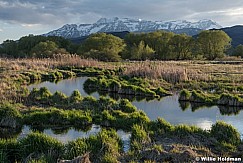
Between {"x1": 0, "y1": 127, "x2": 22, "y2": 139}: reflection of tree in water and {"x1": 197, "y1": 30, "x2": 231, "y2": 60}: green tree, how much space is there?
2480 inches

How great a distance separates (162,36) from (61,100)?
196ft

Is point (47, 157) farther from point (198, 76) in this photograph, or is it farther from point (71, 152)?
point (198, 76)

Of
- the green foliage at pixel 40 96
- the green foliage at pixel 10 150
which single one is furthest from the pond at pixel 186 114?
the green foliage at pixel 10 150

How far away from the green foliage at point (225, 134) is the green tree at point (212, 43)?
6175 cm

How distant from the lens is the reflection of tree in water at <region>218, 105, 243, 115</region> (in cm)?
1877

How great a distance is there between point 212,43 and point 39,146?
6644 centimetres

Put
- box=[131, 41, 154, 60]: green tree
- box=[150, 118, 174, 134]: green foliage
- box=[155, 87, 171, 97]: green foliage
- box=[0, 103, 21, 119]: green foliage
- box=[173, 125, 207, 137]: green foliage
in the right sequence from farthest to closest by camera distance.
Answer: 1. box=[131, 41, 154, 60]: green tree
2. box=[155, 87, 171, 97]: green foliage
3. box=[0, 103, 21, 119]: green foliage
4. box=[150, 118, 174, 134]: green foliage
5. box=[173, 125, 207, 137]: green foliage

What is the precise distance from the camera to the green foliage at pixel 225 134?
11852 millimetres

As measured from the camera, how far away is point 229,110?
770 inches

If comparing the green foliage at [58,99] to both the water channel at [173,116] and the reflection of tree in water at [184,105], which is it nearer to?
the water channel at [173,116]

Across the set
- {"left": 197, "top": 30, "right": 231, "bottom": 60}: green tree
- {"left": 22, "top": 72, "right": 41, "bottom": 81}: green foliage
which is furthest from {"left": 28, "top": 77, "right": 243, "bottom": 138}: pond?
{"left": 197, "top": 30, "right": 231, "bottom": 60}: green tree

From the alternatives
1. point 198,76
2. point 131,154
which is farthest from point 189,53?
point 131,154

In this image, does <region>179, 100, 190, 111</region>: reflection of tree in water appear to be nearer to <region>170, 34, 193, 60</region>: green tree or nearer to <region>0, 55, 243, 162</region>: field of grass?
<region>0, 55, 243, 162</region>: field of grass

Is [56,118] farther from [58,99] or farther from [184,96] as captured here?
[184,96]
